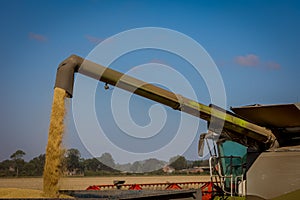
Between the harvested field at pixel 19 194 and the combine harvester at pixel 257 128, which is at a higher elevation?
the combine harvester at pixel 257 128

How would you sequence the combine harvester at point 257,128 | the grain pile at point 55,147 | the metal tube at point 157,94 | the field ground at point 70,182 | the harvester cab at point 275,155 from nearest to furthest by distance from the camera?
the grain pile at point 55,147, the field ground at point 70,182, the metal tube at point 157,94, the combine harvester at point 257,128, the harvester cab at point 275,155

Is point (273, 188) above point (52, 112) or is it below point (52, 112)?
below

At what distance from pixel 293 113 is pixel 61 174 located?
3.53 m

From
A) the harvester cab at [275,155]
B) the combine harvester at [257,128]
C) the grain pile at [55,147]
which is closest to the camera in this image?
the grain pile at [55,147]

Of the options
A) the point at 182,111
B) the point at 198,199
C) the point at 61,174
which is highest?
the point at 182,111

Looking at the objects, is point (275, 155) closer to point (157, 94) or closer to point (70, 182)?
point (157, 94)

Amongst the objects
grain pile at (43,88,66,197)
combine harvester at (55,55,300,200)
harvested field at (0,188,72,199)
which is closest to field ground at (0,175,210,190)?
grain pile at (43,88,66,197)

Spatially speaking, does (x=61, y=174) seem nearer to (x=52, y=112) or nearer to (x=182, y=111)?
(x=52, y=112)

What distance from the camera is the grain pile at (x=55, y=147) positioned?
5468mm

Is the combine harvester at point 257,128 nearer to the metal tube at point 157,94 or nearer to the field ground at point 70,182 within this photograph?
the metal tube at point 157,94

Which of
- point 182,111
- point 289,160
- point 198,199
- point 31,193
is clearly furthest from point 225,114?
point 31,193

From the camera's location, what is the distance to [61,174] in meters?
5.63

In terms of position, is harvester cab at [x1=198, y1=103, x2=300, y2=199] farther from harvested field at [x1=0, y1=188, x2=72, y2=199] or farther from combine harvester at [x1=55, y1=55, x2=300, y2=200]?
harvested field at [x1=0, y1=188, x2=72, y2=199]

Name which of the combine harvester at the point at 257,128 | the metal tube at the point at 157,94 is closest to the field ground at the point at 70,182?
the combine harvester at the point at 257,128
